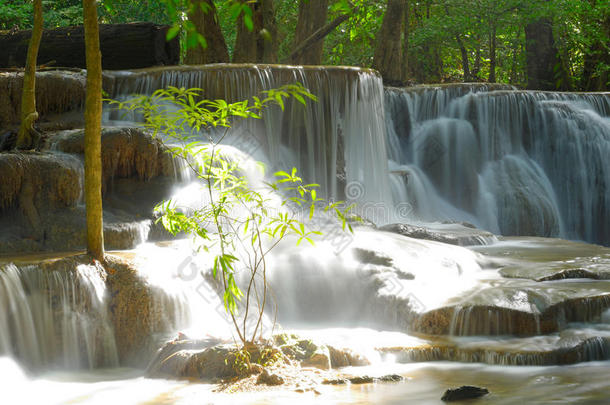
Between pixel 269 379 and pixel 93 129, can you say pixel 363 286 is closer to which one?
pixel 269 379

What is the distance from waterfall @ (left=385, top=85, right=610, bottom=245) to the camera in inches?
551

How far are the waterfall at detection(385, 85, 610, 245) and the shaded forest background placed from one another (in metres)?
2.26

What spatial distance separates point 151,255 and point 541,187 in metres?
9.15

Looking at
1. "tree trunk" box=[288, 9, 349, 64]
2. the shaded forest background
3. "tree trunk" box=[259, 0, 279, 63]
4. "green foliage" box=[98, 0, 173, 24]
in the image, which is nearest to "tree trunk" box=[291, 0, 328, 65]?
the shaded forest background

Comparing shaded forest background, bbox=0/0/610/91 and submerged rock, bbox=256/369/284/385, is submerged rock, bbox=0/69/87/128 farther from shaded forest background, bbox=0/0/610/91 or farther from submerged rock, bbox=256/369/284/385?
submerged rock, bbox=256/369/284/385

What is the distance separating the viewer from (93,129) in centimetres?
660

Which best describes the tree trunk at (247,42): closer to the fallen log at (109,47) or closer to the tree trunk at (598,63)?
the fallen log at (109,47)

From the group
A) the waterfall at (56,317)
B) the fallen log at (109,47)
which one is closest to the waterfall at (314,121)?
the fallen log at (109,47)

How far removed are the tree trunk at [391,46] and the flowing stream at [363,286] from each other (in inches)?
142

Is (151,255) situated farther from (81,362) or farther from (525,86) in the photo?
(525,86)

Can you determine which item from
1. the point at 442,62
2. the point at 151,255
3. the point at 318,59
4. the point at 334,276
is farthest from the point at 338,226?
the point at 442,62

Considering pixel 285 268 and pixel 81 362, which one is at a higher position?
pixel 285 268

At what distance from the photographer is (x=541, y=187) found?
559 inches

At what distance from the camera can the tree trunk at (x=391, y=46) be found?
1695 cm
